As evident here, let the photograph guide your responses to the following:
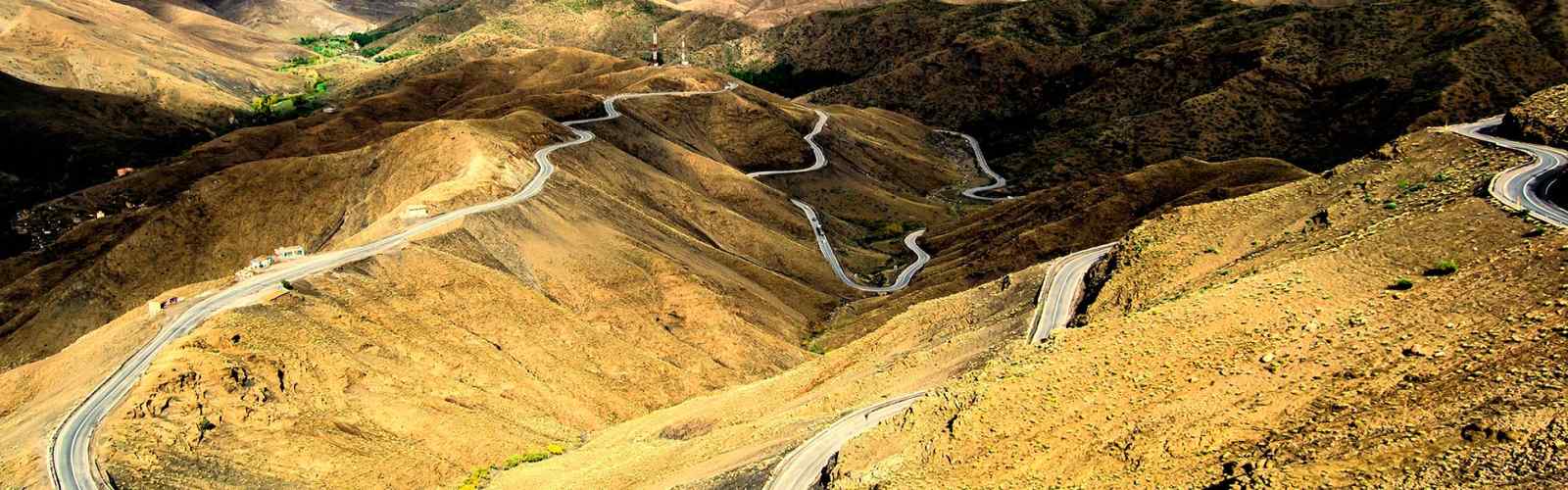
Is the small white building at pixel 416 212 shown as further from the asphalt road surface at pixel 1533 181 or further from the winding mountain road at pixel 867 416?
the asphalt road surface at pixel 1533 181

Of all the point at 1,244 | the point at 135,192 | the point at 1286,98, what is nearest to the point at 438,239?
the point at 135,192

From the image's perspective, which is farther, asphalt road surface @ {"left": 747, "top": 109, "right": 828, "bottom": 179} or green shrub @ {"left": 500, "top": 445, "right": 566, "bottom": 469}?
asphalt road surface @ {"left": 747, "top": 109, "right": 828, "bottom": 179}

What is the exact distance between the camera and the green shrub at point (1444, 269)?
101 ft

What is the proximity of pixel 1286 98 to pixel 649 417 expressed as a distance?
384ft

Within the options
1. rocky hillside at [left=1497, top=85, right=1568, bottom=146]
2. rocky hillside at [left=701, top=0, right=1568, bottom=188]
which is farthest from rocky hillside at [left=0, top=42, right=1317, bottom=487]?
rocky hillside at [left=701, top=0, right=1568, bottom=188]

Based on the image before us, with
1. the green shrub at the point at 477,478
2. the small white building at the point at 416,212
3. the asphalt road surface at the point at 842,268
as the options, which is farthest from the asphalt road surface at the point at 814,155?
the green shrub at the point at 477,478

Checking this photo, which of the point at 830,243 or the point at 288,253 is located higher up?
the point at 288,253

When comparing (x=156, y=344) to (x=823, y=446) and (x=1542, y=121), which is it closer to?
(x=823, y=446)

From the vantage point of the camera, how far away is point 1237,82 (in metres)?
141

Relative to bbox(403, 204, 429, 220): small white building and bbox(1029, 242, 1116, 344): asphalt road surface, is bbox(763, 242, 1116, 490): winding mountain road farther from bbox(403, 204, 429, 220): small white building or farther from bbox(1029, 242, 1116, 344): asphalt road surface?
bbox(403, 204, 429, 220): small white building

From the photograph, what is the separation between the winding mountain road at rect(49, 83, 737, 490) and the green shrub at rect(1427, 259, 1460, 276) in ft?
156

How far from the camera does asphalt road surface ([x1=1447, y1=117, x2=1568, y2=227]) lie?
33375mm

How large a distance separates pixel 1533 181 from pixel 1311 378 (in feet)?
56.5

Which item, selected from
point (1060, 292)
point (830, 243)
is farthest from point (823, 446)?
point (830, 243)
